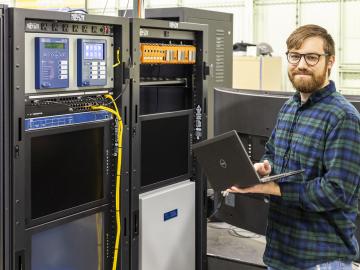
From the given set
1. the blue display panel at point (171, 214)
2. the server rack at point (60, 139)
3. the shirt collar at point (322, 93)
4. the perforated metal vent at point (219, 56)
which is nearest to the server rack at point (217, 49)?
the perforated metal vent at point (219, 56)

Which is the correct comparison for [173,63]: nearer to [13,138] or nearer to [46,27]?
[46,27]

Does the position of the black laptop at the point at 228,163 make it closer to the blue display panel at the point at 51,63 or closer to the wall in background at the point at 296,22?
the blue display panel at the point at 51,63

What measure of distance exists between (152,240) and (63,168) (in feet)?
2.33

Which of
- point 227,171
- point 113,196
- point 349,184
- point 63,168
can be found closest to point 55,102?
point 63,168

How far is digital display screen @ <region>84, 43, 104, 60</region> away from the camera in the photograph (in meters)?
2.20

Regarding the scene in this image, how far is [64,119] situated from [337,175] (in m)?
1.03

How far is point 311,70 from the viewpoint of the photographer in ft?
5.90

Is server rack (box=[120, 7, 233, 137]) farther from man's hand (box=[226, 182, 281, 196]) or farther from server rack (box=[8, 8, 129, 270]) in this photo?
man's hand (box=[226, 182, 281, 196])

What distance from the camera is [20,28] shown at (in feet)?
6.20

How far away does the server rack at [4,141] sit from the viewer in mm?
1863

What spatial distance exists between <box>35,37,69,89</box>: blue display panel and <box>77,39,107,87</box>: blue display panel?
0.07 meters

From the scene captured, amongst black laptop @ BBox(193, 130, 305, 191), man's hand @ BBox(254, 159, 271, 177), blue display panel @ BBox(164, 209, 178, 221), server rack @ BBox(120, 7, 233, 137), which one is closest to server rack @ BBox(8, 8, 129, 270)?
blue display panel @ BBox(164, 209, 178, 221)

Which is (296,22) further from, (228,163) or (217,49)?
(228,163)

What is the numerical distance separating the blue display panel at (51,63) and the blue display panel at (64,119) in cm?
12
